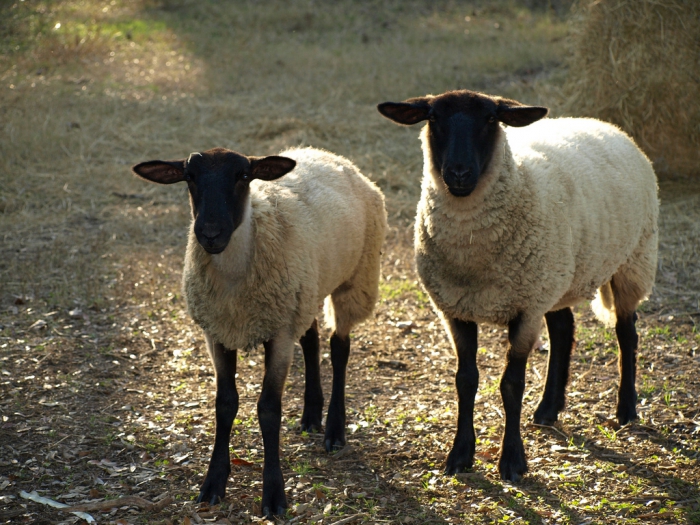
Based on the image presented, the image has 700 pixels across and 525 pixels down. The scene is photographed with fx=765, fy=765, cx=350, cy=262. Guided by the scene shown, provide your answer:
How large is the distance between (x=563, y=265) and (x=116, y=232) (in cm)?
571

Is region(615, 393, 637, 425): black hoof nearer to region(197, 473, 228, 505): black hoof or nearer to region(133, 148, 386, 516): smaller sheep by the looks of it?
region(133, 148, 386, 516): smaller sheep

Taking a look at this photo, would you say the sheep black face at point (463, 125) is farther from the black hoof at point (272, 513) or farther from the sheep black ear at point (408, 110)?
the black hoof at point (272, 513)

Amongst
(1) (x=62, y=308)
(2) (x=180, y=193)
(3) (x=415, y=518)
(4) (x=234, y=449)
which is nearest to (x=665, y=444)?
(3) (x=415, y=518)

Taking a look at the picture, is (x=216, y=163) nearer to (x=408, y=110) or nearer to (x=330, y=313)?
(x=408, y=110)

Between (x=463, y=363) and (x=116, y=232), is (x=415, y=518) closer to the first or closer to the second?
(x=463, y=363)

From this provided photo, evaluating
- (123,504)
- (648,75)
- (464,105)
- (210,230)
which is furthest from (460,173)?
(648,75)

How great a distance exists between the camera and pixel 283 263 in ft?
14.6

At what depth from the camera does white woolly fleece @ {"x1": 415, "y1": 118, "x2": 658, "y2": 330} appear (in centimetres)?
448

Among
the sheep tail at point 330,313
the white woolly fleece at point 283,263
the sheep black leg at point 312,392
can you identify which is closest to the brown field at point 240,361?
the sheep black leg at point 312,392

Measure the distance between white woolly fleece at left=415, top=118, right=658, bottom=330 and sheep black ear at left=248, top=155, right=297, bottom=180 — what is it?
92 cm

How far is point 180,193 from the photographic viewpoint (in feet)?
33.0

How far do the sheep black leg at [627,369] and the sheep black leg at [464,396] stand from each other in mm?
1218

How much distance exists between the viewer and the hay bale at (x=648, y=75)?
9289 mm

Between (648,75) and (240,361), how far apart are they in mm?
6365
